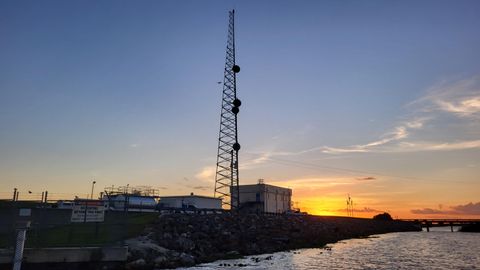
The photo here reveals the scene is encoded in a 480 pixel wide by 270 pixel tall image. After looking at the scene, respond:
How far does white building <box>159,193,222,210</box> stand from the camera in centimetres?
7938

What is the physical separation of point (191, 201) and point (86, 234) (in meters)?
41.1

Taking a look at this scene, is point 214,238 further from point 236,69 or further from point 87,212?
point 236,69

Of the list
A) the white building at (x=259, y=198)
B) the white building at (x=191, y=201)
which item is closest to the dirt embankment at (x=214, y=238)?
the white building at (x=191, y=201)

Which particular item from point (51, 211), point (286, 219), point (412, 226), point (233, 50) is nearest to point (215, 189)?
point (286, 219)

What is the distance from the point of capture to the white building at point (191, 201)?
260 ft

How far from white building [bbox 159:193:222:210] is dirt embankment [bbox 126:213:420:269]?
552 inches

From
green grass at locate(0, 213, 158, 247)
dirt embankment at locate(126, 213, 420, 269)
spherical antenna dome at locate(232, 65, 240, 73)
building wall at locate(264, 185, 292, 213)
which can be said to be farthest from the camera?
building wall at locate(264, 185, 292, 213)

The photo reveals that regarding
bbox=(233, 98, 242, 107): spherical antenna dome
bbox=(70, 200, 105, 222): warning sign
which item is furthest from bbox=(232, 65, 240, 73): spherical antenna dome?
bbox=(70, 200, 105, 222): warning sign

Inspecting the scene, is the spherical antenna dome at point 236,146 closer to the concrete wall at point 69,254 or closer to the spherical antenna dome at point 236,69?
the spherical antenna dome at point 236,69

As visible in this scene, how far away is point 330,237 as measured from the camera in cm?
8869

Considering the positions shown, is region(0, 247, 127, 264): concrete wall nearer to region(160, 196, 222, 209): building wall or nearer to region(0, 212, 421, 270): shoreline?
region(0, 212, 421, 270): shoreline

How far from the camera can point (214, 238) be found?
5391cm

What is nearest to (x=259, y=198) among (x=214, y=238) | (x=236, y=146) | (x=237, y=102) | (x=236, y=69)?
(x=236, y=146)

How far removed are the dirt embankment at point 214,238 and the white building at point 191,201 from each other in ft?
46.0
